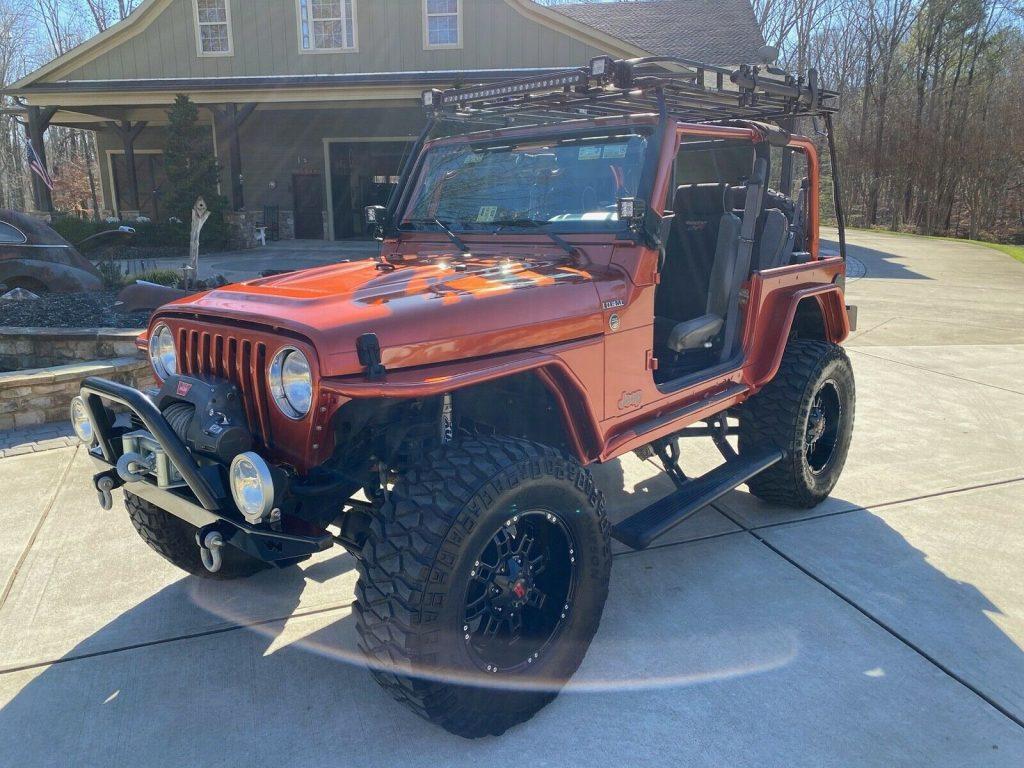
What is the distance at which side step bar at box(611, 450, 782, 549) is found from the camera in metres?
3.18

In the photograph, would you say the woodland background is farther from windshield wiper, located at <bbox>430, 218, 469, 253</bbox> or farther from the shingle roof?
windshield wiper, located at <bbox>430, 218, 469, 253</bbox>

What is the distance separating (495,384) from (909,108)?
3242 centimetres

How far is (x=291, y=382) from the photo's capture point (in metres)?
2.53

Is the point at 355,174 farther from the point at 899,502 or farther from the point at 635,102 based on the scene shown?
the point at 899,502

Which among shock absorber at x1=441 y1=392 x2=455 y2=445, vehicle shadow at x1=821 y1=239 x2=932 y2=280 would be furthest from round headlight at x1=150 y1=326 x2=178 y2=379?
vehicle shadow at x1=821 y1=239 x2=932 y2=280

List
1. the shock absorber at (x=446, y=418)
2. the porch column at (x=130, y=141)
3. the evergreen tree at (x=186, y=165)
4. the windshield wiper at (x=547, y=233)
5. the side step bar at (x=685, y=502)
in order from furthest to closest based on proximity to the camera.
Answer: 1. the porch column at (x=130, y=141)
2. the evergreen tree at (x=186, y=165)
3. the windshield wiper at (x=547, y=233)
4. the side step bar at (x=685, y=502)
5. the shock absorber at (x=446, y=418)

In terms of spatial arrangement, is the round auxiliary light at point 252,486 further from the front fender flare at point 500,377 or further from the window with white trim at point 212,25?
the window with white trim at point 212,25

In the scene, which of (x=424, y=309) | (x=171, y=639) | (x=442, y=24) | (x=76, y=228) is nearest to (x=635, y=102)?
(x=424, y=309)

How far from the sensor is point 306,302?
2748mm

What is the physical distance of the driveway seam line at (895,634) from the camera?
9.20 ft

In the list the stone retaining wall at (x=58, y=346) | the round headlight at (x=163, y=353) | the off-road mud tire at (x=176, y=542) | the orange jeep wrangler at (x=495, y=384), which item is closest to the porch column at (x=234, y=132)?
the stone retaining wall at (x=58, y=346)

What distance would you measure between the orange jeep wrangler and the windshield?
0.01 meters

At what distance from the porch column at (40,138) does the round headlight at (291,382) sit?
18.4m

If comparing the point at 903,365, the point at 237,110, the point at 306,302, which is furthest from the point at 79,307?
the point at 237,110
